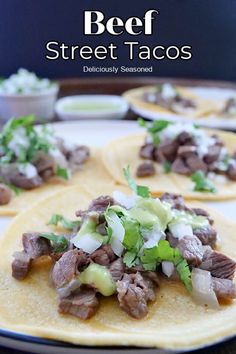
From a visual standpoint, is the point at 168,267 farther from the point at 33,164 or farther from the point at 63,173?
the point at 33,164

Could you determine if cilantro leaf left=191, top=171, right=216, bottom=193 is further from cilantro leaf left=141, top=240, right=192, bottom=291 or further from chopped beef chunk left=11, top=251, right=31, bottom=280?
chopped beef chunk left=11, top=251, right=31, bottom=280

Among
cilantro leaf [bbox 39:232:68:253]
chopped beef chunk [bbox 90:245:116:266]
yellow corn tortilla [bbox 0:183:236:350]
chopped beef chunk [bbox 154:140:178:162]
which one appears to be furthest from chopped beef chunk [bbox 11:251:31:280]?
chopped beef chunk [bbox 154:140:178:162]

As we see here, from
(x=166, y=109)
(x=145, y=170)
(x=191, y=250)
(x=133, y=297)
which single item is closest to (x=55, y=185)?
(x=145, y=170)

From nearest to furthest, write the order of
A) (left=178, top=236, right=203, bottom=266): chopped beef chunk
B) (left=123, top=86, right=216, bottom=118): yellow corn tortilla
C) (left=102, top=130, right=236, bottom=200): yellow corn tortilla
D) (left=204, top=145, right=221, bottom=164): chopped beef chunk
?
(left=178, top=236, right=203, bottom=266): chopped beef chunk → (left=102, top=130, right=236, bottom=200): yellow corn tortilla → (left=204, top=145, right=221, bottom=164): chopped beef chunk → (left=123, top=86, right=216, bottom=118): yellow corn tortilla

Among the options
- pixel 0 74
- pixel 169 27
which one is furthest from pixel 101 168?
pixel 169 27

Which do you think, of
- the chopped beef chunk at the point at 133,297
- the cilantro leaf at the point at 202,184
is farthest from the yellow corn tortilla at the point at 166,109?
the chopped beef chunk at the point at 133,297

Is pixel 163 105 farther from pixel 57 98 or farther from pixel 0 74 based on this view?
pixel 0 74
